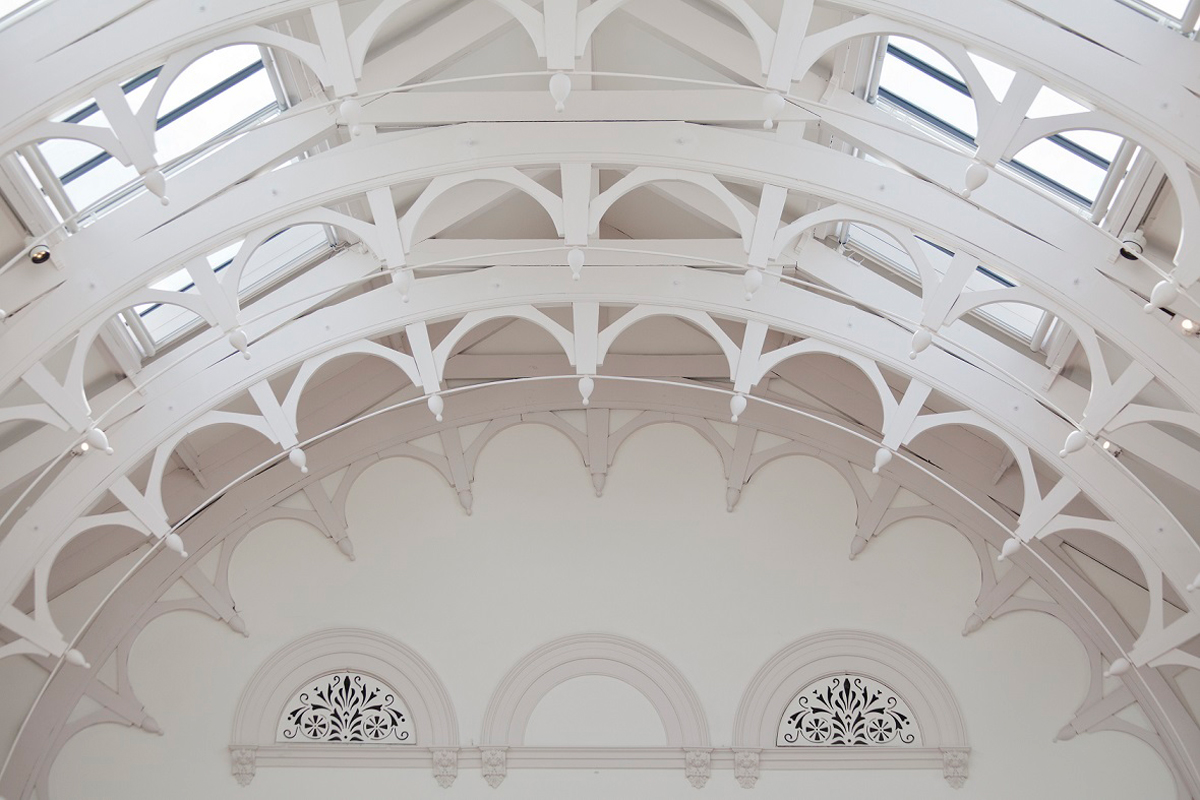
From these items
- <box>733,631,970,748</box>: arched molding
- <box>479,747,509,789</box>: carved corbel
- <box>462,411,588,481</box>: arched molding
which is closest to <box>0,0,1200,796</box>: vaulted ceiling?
<box>733,631,970,748</box>: arched molding

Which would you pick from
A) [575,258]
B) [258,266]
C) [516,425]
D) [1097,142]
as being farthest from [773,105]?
[516,425]

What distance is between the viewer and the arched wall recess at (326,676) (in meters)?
11.9

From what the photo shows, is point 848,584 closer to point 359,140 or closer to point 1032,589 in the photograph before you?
point 1032,589

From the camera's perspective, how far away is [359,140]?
28.8ft

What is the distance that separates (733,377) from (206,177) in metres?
4.72

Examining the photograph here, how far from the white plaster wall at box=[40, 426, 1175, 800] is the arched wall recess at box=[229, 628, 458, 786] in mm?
115

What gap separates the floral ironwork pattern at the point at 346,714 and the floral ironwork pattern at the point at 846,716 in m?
3.93

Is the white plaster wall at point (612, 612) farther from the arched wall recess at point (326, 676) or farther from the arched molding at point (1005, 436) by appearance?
the arched molding at point (1005, 436)

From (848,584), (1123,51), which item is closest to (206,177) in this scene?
(1123,51)

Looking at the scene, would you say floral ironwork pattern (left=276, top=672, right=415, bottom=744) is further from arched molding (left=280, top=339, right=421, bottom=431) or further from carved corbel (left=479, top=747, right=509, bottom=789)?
arched molding (left=280, top=339, right=421, bottom=431)

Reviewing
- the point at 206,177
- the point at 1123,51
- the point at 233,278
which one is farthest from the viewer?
the point at 233,278

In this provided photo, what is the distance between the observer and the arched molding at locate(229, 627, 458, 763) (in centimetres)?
1200

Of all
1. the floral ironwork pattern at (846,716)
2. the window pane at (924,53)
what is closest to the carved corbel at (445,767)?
the floral ironwork pattern at (846,716)

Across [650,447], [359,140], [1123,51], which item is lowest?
[1123,51]
